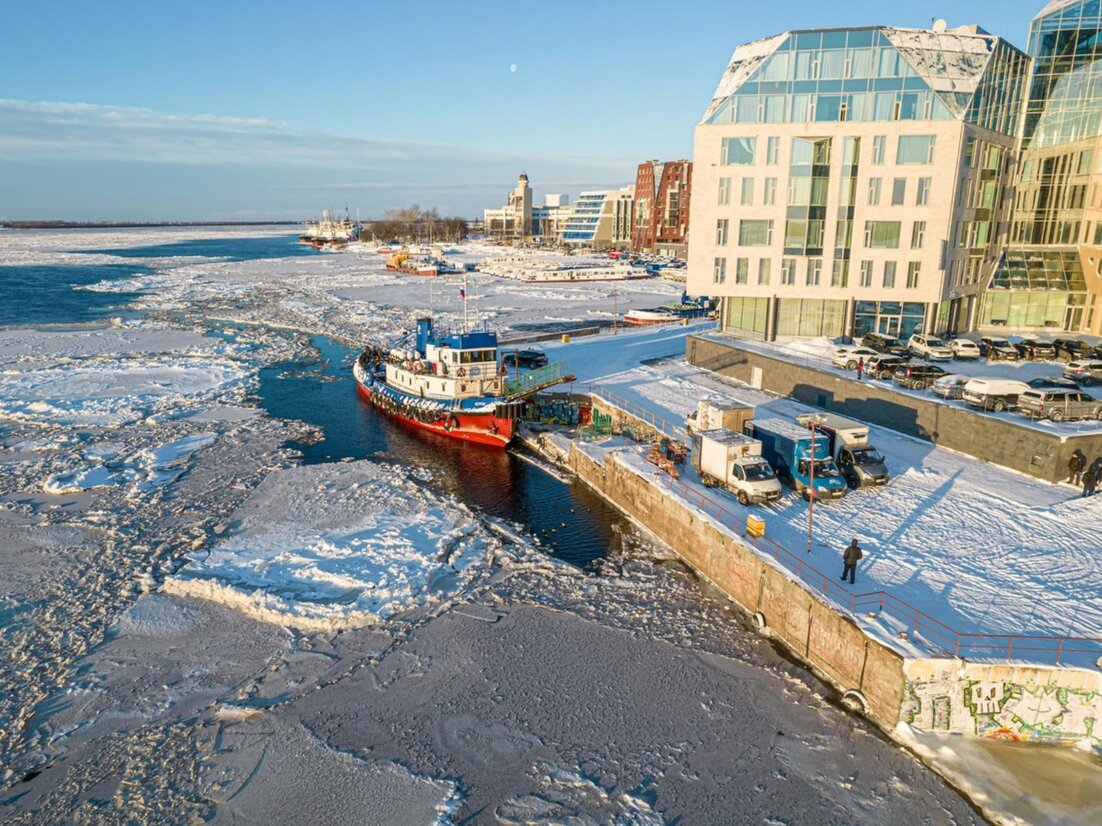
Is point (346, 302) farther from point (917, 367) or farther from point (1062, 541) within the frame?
point (1062, 541)

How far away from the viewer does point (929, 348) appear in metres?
40.1

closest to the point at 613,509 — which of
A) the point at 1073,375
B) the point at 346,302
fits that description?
the point at 1073,375

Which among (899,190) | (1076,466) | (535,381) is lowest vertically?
(1076,466)

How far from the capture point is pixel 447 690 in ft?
58.4

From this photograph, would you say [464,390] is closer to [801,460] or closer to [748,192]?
[801,460]

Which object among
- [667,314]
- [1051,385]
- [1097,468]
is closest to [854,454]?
[1097,468]

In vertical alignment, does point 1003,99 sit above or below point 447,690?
above

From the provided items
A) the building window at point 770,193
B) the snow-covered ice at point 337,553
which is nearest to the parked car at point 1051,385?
the building window at point 770,193

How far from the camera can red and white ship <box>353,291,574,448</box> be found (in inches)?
1533

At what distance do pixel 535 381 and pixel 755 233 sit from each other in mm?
17461

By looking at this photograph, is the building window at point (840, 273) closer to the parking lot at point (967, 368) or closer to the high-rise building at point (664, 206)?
the parking lot at point (967, 368)

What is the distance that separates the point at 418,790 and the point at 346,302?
8207 cm

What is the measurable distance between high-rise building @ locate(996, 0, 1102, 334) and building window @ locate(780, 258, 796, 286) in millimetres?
14340

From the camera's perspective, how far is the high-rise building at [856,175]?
135 feet
